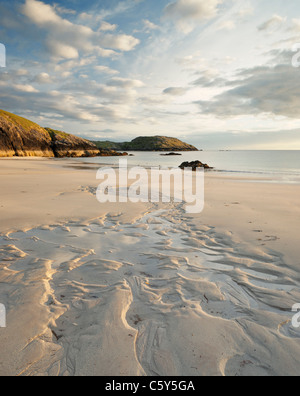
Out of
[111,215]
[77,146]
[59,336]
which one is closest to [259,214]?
[111,215]

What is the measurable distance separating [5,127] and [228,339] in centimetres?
5704

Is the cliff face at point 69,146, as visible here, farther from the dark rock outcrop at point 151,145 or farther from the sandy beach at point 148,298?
the dark rock outcrop at point 151,145

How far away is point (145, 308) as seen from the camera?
2576 mm

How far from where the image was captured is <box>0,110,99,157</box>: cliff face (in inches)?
1836

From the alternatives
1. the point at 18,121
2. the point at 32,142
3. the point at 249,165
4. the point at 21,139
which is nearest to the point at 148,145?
the point at 18,121

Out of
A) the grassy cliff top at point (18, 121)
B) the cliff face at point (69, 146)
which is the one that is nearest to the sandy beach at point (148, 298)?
the grassy cliff top at point (18, 121)

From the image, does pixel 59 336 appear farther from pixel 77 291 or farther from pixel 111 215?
pixel 111 215

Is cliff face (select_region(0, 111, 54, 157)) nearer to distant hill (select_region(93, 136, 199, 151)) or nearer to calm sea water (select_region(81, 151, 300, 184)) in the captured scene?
calm sea water (select_region(81, 151, 300, 184))

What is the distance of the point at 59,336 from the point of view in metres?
2.13

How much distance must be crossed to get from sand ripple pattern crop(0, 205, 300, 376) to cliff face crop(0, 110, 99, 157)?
50.9 metres

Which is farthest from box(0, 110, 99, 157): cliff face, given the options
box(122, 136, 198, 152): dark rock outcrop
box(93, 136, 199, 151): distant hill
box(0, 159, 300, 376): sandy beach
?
box(122, 136, 198, 152): dark rock outcrop

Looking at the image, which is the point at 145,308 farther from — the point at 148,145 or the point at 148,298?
the point at 148,145

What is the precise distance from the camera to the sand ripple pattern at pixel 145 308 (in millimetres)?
1896

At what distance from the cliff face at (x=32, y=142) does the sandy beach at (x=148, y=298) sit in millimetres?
50300
